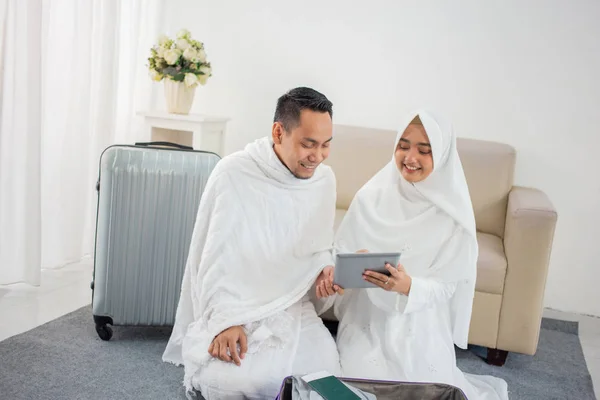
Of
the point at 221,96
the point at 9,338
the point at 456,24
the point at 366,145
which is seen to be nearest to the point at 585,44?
the point at 456,24

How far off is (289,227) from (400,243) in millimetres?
411

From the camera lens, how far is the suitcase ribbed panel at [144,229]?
2.41 meters

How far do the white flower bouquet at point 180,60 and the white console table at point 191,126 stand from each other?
8.3 inches

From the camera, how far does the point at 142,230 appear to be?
8.00 ft

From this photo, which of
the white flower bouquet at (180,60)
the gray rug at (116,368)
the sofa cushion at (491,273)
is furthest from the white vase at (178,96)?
the sofa cushion at (491,273)

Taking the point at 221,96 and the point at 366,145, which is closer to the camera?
Answer: the point at 366,145

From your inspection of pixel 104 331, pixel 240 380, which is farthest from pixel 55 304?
pixel 240 380

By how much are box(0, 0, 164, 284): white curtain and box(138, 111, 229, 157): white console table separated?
252 millimetres

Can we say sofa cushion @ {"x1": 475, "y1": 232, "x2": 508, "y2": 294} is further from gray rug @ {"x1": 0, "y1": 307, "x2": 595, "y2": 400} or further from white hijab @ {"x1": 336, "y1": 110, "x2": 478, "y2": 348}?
white hijab @ {"x1": 336, "y1": 110, "x2": 478, "y2": 348}

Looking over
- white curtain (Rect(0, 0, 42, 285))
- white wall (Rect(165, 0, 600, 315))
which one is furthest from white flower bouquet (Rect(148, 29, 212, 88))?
white curtain (Rect(0, 0, 42, 285))

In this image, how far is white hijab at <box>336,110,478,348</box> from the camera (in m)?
2.07

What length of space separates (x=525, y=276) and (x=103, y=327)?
185 cm

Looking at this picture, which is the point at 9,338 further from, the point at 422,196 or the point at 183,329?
the point at 422,196

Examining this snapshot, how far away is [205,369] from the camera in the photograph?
1860mm
